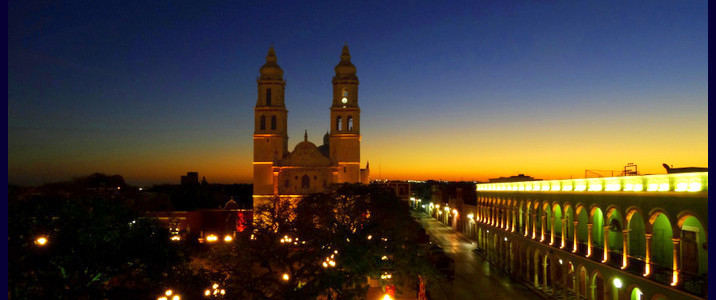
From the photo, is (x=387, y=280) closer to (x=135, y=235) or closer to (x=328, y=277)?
(x=328, y=277)

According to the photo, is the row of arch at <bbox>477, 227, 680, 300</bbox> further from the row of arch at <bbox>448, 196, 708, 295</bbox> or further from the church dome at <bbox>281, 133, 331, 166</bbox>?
the church dome at <bbox>281, 133, 331, 166</bbox>

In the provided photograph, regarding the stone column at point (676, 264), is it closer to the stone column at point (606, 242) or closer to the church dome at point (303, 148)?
the stone column at point (606, 242)

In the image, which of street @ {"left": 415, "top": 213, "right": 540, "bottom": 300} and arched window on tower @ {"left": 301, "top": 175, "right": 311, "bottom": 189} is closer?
street @ {"left": 415, "top": 213, "right": 540, "bottom": 300}

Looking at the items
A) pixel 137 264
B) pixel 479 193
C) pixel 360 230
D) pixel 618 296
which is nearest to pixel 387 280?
pixel 360 230

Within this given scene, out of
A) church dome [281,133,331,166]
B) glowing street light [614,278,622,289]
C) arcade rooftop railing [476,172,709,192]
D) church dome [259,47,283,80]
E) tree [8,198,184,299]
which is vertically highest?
church dome [259,47,283,80]

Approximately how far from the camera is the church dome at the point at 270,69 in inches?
2381

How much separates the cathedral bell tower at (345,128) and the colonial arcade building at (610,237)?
19.5m

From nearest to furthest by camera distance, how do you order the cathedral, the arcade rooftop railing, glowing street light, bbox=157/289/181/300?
glowing street light, bbox=157/289/181/300 → the arcade rooftop railing → the cathedral

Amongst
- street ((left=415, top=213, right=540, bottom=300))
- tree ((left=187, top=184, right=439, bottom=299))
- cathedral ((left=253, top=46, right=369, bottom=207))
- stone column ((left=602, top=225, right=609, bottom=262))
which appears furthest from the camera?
cathedral ((left=253, top=46, right=369, bottom=207))

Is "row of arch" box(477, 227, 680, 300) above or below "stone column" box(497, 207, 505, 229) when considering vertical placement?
below

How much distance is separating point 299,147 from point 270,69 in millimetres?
9357

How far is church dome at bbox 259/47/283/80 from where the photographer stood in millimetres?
60469

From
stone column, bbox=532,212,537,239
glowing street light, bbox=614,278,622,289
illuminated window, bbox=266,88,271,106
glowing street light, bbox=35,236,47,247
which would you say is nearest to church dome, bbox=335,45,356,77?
illuminated window, bbox=266,88,271,106

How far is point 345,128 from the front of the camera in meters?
60.4
